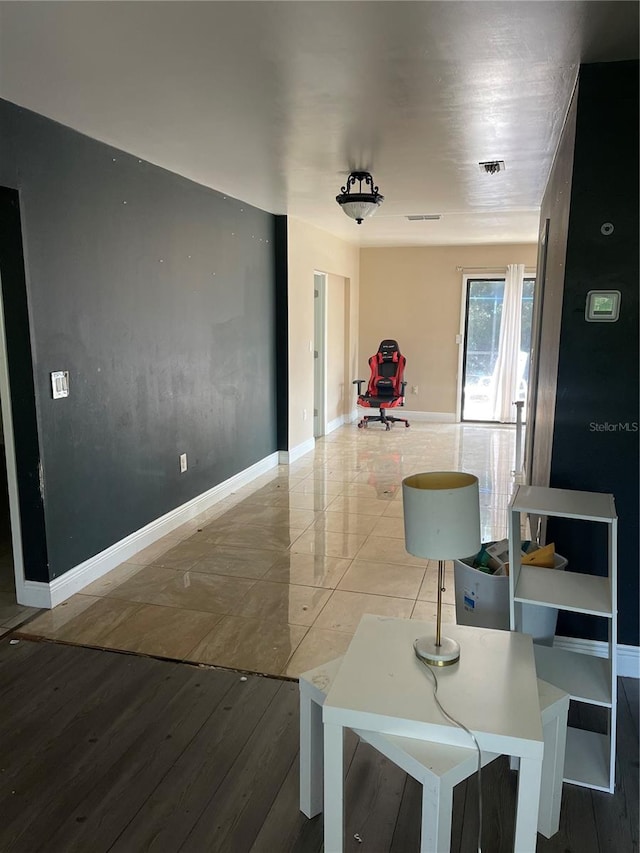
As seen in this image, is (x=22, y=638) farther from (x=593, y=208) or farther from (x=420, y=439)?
(x=420, y=439)

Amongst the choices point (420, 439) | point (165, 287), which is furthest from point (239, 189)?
point (420, 439)

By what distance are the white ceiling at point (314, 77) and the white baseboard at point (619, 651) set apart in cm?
221

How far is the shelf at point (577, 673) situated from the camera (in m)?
1.91

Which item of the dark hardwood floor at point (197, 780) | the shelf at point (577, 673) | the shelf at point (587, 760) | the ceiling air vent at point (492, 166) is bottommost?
the dark hardwood floor at point (197, 780)

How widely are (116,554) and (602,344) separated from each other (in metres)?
2.78

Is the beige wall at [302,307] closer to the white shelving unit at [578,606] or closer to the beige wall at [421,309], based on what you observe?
the beige wall at [421,309]

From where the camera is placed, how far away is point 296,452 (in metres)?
6.30

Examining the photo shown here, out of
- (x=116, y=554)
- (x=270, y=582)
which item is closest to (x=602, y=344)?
(x=270, y=582)

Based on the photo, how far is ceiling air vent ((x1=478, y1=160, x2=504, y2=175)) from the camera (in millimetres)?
3754

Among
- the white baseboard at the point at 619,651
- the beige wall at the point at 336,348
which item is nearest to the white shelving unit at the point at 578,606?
the white baseboard at the point at 619,651

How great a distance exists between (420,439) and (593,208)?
17.1ft

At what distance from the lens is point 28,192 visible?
9.20ft

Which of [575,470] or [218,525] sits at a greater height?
[575,470]

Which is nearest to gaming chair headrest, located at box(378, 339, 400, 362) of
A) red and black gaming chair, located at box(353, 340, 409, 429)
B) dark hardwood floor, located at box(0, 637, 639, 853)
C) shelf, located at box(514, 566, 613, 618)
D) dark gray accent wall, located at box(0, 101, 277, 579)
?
red and black gaming chair, located at box(353, 340, 409, 429)
